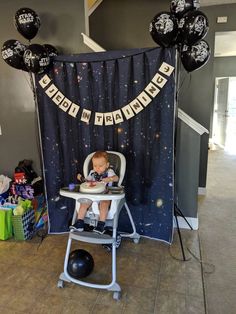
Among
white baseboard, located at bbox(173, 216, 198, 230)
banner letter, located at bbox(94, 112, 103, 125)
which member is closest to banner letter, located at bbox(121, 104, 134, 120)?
banner letter, located at bbox(94, 112, 103, 125)

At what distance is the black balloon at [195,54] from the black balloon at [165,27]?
Result: 15 centimetres

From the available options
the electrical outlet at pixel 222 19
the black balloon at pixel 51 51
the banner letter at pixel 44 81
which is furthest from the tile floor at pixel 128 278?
the electrical outlet at pixel 222 19

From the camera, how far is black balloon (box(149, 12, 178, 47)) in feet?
6.28

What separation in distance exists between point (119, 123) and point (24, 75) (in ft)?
4.32

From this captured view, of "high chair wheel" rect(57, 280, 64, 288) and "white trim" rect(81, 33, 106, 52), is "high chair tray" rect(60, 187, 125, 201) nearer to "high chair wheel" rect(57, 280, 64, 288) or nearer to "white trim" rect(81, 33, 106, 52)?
"high chair wheel" rect(57, 280, 64, 288)

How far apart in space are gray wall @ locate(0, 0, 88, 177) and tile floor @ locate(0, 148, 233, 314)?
108 cm

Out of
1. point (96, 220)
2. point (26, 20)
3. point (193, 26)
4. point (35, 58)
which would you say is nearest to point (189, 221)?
point (96, 220)

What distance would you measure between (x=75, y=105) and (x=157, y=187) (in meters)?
1.10

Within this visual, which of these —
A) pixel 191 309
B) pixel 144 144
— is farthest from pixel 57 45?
pixel 191 309

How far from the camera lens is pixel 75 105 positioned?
2412 mm

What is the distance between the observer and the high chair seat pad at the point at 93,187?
1.92 meters

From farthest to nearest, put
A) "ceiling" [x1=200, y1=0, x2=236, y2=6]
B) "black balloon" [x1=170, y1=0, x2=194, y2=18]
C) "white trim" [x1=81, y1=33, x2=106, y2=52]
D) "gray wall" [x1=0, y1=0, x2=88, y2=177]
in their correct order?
"ceiling" [x1=200, y1=0, x2=236, y2=6] → "gray wall" [x1=0, y1=0, x2=88, y2=177] → "white trim" [x1=81, y1=33, x2=106, y2=52] → "black balloon" [x1=170, y1=0, x2=194, y2=18]

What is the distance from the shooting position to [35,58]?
7.23ft

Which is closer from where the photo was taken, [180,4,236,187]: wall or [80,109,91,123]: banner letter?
[80,109,91,123]: banner letter
